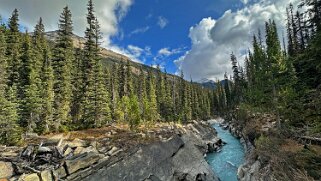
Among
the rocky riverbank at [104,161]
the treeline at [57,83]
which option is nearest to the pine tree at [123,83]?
the treeline at [57,83]

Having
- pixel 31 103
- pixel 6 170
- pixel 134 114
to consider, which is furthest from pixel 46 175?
pixel 134 114

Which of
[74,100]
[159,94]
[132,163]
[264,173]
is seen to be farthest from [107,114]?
[159,94]

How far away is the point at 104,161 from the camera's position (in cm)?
1866

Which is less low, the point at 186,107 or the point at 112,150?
the point at 186,107

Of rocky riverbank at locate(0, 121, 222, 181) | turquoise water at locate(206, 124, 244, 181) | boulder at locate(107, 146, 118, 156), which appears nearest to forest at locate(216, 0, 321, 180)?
turquoise water at locate(206, 124, 244, 181)

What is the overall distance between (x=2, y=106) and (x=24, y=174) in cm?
1047

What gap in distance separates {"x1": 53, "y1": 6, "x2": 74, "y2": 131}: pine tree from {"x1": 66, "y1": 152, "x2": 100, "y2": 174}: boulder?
15.8 metres

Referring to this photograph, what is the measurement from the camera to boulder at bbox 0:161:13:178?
50.3 feet

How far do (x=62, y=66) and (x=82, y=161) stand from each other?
21.4 m

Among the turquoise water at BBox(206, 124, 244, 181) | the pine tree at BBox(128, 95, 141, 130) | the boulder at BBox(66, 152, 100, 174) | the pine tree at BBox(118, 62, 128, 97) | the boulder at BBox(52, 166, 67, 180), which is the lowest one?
the turquoise water at BBox(206, 124, 244, 181)

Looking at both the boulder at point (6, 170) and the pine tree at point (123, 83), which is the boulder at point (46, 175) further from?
the pine tree at point (123, 83)

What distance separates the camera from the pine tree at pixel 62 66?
3388 cm

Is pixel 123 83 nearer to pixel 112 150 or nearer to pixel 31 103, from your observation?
pixel 31 103

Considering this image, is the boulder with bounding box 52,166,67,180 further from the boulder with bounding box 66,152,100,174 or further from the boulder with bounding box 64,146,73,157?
the boulder with bounding box 64,146,73,157
